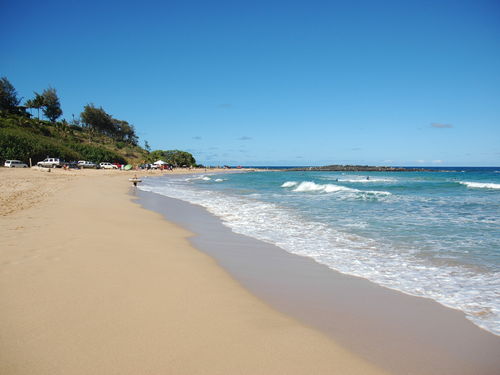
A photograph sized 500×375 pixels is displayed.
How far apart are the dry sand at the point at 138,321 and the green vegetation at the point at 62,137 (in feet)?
160

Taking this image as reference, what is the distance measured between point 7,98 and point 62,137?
18.3 m

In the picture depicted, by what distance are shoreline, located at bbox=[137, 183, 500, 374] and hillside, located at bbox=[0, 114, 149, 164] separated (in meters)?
50.2

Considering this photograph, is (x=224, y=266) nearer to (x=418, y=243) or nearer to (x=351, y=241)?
(x=351, y=241)

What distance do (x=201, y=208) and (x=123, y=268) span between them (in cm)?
886

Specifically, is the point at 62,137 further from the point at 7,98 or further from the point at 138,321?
the point at 138,321

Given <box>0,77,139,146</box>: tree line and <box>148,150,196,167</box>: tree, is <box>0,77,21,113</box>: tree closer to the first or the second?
<box>0,77,139,146</box>: tree line

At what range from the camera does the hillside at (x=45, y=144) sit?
43.5 metres

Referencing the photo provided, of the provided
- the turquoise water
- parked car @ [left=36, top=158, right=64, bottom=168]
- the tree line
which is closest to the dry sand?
the turquoise water

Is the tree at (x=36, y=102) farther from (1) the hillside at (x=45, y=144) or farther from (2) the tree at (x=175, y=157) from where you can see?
(2) the tree at (x=175, y=157)

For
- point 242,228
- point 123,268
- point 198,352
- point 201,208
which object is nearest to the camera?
point 198,352

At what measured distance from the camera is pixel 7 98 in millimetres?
67875

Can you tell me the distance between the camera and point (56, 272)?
14.3 ft

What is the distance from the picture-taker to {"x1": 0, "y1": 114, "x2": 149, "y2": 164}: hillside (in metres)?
43.5

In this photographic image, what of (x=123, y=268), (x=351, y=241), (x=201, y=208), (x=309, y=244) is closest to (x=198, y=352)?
(x=123, y=268)
